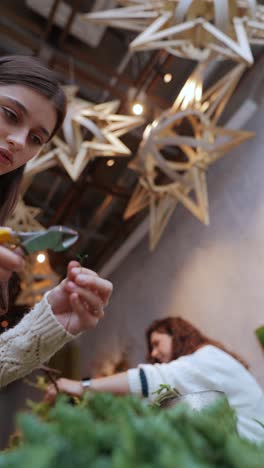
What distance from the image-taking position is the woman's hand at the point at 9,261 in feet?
1.52

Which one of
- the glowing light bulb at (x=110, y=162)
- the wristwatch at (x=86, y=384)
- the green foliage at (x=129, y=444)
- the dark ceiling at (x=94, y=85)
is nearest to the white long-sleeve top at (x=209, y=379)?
the wristwatch at (x=86, y=384)

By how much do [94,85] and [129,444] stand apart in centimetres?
324

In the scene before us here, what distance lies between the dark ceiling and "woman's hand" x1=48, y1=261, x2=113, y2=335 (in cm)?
175

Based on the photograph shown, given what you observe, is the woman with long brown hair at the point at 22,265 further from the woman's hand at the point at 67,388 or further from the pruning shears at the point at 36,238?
the woman's hand at the point at 67,388

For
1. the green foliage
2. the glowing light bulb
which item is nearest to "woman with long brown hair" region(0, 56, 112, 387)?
the green foliage

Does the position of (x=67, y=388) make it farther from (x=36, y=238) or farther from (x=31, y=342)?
(x=36, y=238)

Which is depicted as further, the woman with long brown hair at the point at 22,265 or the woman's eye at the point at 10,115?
the woman's eye at the point at 10,115

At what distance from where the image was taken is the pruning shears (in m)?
0.48

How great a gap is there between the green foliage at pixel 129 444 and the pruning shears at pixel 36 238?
278mm

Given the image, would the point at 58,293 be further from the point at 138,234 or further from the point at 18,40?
the point at 138,234

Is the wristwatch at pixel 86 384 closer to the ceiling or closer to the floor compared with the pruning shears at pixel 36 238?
closer to the floor

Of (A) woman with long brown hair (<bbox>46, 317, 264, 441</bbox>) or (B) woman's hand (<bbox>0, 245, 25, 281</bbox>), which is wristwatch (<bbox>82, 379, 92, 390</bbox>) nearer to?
(A) woman with long brown hair (<bbox>46, 317, 264, 441</bbox>)

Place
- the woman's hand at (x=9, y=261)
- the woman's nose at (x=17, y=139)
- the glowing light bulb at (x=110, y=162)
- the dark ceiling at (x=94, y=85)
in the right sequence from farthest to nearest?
the glowing light bulb at (x=110, y=162)
the dark ceiling at (x=94, y=85)
the woman's nose at (x=17, y=139)
the woman's hand at (x=9, y=261)

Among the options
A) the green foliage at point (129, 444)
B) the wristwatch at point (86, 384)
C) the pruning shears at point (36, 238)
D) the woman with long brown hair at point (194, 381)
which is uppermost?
the green foliage at point (129, 444)
